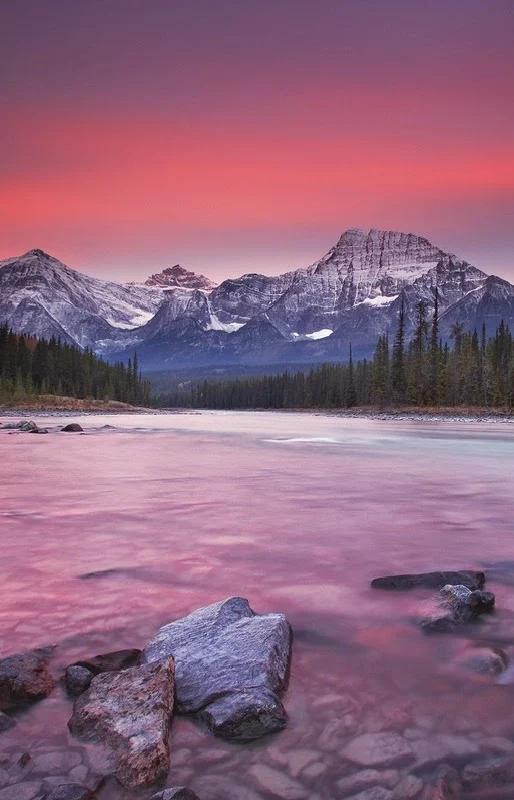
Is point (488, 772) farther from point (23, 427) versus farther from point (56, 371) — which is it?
point (56, 371)

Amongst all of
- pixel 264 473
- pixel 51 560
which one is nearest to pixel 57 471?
pixel 264 473

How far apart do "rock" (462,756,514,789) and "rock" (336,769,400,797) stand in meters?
0.49

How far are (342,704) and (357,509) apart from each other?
958 centimetres

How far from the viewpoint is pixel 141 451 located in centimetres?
3091

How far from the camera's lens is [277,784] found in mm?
3914

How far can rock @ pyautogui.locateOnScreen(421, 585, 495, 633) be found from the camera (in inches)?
255

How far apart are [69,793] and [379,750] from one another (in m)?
2.18

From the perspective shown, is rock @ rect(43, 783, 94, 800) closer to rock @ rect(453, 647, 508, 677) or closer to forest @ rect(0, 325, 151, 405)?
rock @ rect(453, 647, 508, 677)

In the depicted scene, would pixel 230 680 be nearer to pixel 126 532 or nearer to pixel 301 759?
pixel 301 759

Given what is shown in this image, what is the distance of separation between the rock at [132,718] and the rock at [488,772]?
2080 millimetres

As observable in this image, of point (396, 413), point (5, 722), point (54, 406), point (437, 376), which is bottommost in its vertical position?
point (5, 722)

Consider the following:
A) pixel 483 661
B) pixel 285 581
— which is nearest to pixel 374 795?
pixel 483 661

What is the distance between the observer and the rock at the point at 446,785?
149 inches

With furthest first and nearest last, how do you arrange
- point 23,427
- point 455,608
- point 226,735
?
point 23,427 → point 455,608 → point 226,735
